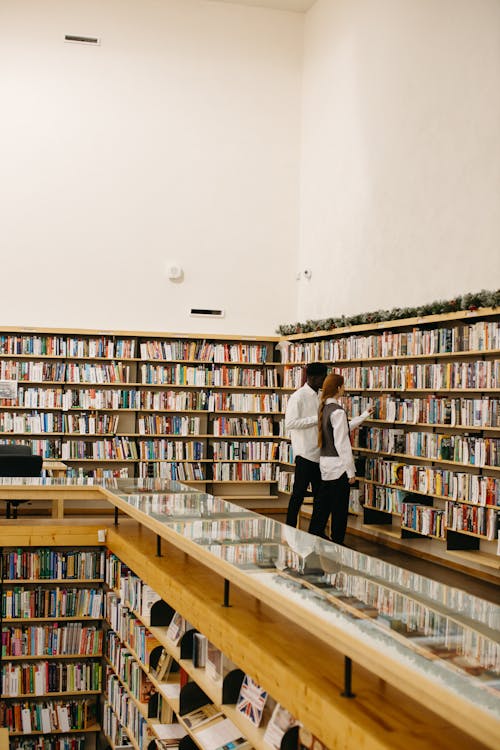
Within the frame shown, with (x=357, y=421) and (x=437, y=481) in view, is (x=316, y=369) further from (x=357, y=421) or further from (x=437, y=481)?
(x=437, y=481)

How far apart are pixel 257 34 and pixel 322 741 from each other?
1067 centimetres

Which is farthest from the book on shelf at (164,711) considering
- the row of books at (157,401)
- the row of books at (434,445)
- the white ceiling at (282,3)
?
the white ceiling at (282,3)

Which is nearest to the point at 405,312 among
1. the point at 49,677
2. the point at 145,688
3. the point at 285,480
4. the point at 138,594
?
the point at 285,480

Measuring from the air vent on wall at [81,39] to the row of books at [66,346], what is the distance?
3710mm

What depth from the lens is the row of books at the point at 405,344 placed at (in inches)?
264

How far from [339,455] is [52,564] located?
262 cm

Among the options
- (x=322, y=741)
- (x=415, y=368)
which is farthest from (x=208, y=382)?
(x=322, y=741)

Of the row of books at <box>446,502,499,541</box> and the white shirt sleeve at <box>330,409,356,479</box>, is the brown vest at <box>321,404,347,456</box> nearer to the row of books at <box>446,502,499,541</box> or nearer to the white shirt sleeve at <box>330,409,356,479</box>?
the white shirt sleeve at <box>330,409,356,479</box>

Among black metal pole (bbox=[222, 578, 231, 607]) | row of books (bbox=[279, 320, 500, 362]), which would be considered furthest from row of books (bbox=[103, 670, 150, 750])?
row of books (bbox=[279, 320, 500, 362])

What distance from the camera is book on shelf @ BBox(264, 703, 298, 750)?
8.75ft

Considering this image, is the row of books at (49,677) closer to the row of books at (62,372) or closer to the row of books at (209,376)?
the row of books at (62,372)

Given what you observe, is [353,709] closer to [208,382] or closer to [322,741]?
[322,741]

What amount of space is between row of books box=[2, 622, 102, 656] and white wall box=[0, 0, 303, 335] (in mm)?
5356

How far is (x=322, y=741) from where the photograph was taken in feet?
7.59
